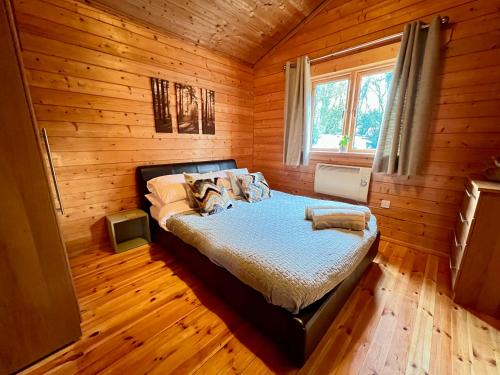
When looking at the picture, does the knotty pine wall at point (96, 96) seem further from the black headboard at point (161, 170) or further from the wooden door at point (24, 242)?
the wooden door at point (24, 242)

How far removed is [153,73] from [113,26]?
1.71ft

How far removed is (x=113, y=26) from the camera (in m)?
2.14

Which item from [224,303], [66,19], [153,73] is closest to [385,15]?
[153,73]

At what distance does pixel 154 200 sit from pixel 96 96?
1222mm

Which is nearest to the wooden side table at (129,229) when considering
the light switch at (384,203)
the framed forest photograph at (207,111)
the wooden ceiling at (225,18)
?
the framed forest photograph at (207,111)

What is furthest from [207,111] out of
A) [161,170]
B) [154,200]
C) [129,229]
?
[129,229]

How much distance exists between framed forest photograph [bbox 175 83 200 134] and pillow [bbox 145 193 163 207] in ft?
3.17

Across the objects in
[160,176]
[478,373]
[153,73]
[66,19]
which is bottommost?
[478,373]

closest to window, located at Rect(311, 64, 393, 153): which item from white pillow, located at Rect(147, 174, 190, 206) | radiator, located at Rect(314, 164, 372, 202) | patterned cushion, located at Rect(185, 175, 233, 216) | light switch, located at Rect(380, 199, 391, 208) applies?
radiator, located at Rect(314, 164, 372, 202)

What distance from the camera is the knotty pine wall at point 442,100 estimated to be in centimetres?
189

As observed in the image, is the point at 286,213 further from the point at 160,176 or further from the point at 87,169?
the point at 87,169

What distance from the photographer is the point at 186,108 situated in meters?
2.82

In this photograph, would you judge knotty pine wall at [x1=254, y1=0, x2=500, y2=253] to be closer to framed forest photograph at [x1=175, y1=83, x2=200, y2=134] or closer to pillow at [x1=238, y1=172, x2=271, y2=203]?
pillow at [x1=238, y1=172, x2=271, y2=203]

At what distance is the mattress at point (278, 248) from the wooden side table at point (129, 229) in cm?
52
